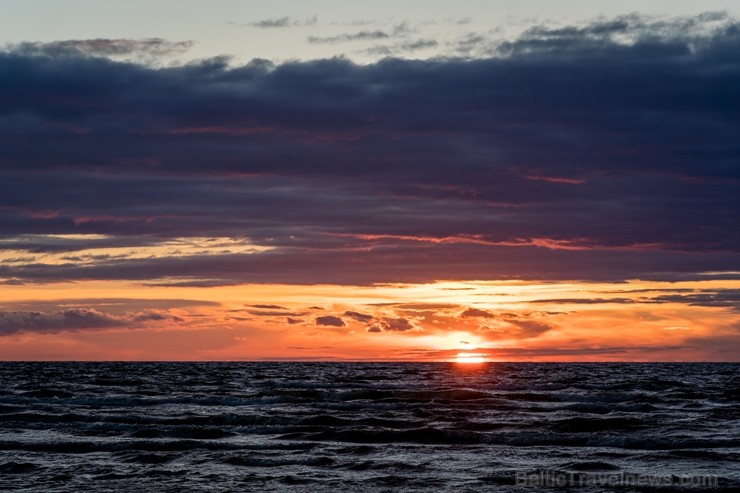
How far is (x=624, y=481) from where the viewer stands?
25438mm

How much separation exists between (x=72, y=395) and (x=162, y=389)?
32.7 ft

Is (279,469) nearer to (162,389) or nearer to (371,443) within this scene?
(371,443)

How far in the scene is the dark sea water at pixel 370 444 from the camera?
2567 centimetres

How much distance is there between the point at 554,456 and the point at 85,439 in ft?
60.2

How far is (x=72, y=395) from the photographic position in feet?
206

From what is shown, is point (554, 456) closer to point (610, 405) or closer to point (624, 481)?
point (624, 481)

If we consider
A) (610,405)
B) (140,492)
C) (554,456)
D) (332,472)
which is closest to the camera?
(140,492)

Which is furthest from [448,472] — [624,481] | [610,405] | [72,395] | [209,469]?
[72,395]

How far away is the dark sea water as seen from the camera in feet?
84.2

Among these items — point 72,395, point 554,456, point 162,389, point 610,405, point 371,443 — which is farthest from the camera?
point 162,389

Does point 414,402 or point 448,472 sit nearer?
point 448,472

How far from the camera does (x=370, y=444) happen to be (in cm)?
3478

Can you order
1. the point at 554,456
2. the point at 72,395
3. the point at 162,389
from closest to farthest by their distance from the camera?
the point at 554,456 → the point at 72,395 → the point at 162,389

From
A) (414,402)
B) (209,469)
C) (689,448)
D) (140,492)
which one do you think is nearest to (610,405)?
(414,402)
